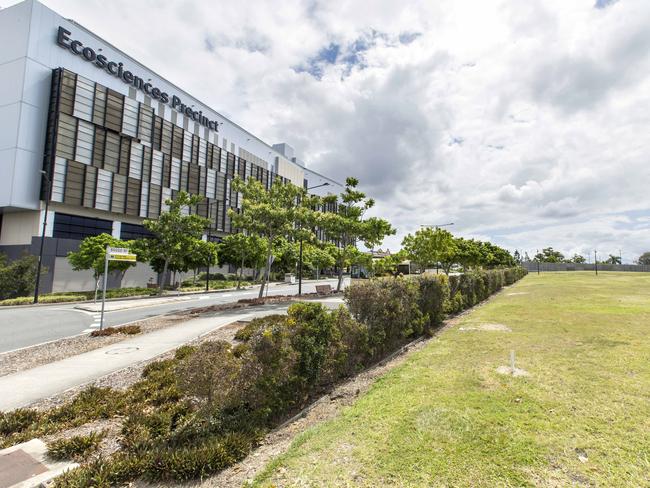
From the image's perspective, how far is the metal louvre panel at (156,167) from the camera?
37.3 metres

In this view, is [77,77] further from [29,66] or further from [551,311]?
[551,311]

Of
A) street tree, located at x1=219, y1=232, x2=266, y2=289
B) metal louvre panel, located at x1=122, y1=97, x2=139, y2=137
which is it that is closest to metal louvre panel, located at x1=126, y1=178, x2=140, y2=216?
metal louvre panel, located at x1=122, y1=97, x2=139, y2=137

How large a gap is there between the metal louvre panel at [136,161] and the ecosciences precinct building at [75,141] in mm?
106

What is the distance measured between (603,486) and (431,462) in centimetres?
158

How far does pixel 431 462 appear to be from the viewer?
140 inches

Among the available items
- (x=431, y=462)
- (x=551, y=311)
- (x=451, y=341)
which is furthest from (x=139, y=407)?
(x=551, y=311)

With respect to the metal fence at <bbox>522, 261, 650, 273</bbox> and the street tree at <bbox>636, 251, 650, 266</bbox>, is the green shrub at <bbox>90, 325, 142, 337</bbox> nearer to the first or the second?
the metal fence at <bbox>522, 261, 650, 273</bbox>

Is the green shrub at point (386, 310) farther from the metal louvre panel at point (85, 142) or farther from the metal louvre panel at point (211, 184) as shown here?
the metal louvre panel at point (211, 184)

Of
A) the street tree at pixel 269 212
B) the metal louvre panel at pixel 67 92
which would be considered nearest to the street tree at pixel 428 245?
the street tree at pixel 269 212

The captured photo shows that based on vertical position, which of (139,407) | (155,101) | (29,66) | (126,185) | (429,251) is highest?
(155,101)

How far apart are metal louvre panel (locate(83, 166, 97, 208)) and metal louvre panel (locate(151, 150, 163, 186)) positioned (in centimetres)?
654

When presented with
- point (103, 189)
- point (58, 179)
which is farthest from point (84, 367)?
point (103, 189)

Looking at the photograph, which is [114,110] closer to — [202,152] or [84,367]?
[202,152]

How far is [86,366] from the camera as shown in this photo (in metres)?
7.73
